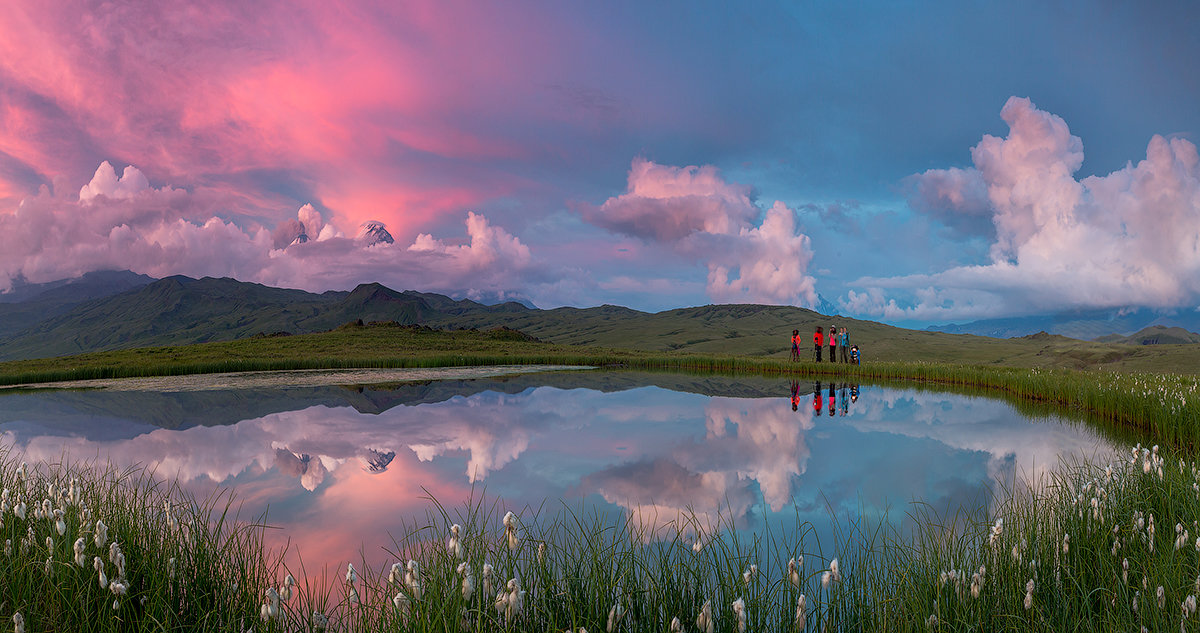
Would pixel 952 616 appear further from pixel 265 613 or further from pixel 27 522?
pixel 27 522

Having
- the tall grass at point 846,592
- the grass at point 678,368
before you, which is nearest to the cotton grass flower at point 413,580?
the tall grass at point 846,592

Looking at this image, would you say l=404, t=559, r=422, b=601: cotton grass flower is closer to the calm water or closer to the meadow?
the meadow

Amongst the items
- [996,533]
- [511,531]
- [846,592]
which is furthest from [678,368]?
[511,531]

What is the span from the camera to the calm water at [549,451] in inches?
360

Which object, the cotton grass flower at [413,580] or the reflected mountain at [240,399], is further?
the reflected mountain at [240,399]

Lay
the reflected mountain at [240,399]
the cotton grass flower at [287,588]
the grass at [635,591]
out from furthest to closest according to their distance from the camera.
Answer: the reflected mountain at [240,399], the grass at [635,591], the cotton grass flower at [287,588]

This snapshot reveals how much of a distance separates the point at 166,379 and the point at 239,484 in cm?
3141

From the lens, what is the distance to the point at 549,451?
13664mm

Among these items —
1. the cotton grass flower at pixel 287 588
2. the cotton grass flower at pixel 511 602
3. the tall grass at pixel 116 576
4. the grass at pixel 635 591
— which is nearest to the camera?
the cotton grass flower at pixel 511 602

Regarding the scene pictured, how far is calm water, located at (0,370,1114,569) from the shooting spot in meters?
9.15

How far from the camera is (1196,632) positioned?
349cm

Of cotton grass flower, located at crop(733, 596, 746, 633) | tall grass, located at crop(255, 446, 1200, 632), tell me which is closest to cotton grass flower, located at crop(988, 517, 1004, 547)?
tall grass, located at crop(255, 446, 1200, 632)

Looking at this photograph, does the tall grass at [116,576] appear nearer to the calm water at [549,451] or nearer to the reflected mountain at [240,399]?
the calm water at [549,451]

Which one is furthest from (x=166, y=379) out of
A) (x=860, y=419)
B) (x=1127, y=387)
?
(x=1127, y=387)
